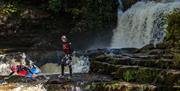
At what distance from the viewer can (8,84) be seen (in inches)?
814

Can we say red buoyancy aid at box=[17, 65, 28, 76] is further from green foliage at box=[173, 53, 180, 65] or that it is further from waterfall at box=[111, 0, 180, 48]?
waterfall at box=[111, 0, 180, 48]

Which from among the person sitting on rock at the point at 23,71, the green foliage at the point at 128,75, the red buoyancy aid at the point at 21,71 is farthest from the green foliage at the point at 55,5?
the green foliage at the point at 128,75

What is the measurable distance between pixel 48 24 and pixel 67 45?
13045 mm

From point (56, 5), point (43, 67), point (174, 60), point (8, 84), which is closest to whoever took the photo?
point (174, 60)

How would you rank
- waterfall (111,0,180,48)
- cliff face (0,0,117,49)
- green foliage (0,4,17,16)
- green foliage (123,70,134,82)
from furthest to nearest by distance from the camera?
1. cliff face (0,0,117,49)
2. green foliage (0,4,17,16)
3. waterfall (111,0,180,48)
4. green foliage (123,70,134,82)

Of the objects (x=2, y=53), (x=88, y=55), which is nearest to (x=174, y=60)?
(x=88, y=55)

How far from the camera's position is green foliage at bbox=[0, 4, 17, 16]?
32.6 metres

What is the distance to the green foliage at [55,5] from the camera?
108 ft

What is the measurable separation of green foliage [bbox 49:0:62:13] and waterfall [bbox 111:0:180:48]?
4830mm

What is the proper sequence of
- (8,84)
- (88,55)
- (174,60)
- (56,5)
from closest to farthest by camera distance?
(174,60)
(8,84)
(88,55)
(56,5)

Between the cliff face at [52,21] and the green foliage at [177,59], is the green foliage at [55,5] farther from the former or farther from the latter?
the green foliage at [177,59]

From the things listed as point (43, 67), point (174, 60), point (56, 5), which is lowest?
point (43, 67)

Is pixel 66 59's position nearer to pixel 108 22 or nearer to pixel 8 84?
pixel 8 84

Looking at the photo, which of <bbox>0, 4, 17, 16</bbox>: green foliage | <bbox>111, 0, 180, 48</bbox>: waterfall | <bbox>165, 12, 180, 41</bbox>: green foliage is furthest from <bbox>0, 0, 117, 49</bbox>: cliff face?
<bbox>165, 12, 180, 41</bbox>: green foliage
